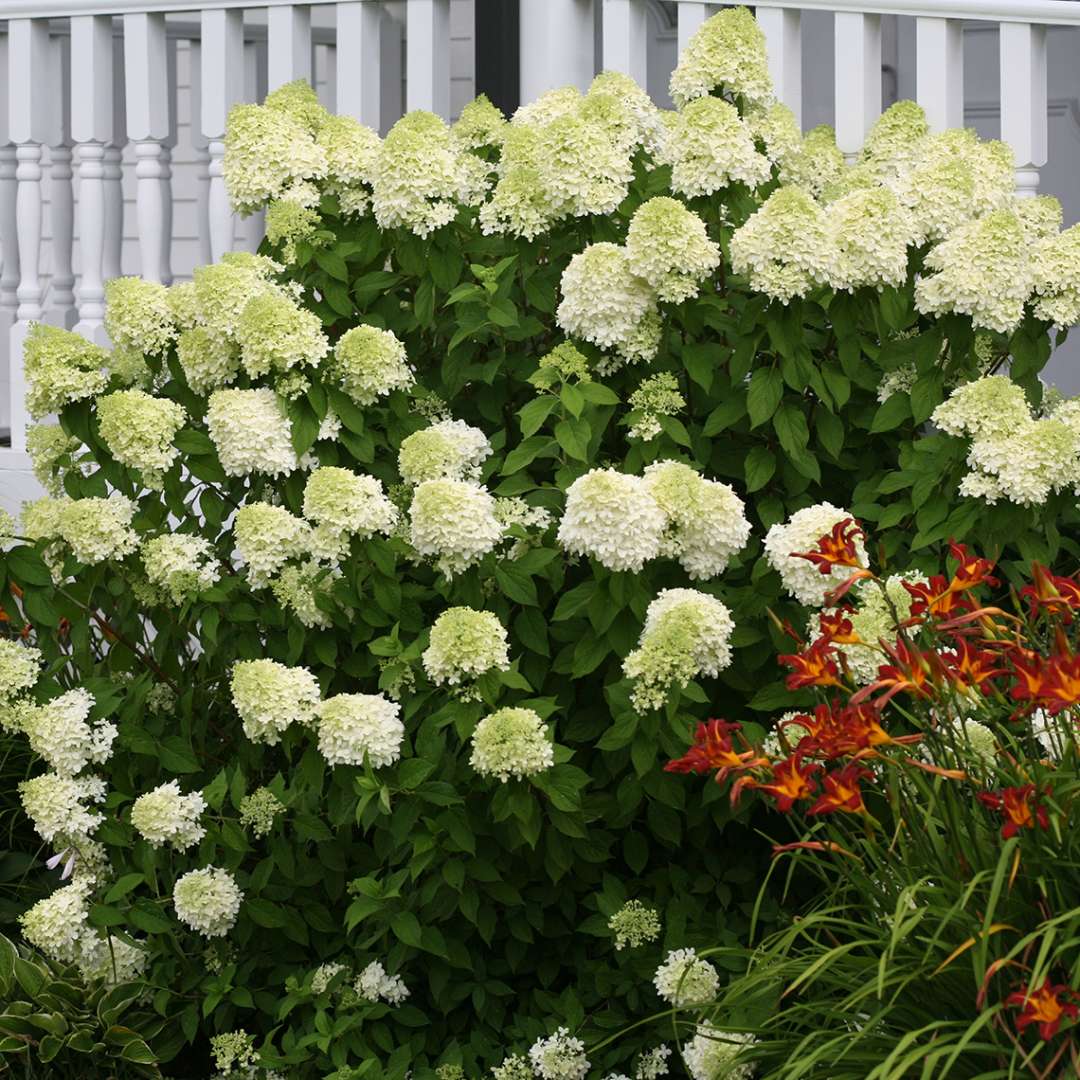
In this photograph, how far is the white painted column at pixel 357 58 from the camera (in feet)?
14.8

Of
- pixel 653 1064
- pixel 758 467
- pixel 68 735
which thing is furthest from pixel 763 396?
pixel 68 735

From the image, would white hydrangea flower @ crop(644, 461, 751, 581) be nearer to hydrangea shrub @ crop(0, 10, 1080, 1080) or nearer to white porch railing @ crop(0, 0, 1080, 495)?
hydrangea shrub @ crop(0, 10, 1080, 1080)

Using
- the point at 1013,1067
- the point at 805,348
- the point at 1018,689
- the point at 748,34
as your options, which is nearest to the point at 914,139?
the point at 748,34

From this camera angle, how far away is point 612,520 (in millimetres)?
2721

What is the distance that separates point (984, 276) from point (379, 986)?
163cm

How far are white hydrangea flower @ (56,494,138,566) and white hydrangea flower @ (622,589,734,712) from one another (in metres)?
0.98

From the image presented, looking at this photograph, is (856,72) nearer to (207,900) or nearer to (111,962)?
(207,900)

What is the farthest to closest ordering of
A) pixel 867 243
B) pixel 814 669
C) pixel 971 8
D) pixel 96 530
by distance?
pixel 971 8
pixel 96 530
pixel 867 243
pixel 814 669

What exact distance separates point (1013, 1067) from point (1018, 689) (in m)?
0.47

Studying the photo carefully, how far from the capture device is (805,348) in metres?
3.07

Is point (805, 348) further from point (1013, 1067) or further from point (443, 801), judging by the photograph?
point (1013, 1067)

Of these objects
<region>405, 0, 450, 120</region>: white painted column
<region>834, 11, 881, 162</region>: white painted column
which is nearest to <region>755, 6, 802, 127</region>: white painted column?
<region>834, 11, 881, 162</region>: white painted column

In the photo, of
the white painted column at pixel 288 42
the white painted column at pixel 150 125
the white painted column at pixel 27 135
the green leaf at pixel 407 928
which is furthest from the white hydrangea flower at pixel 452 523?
the white painted column at pixel 27 135

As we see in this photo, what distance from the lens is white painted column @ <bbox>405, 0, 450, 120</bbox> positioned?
4.51 m
